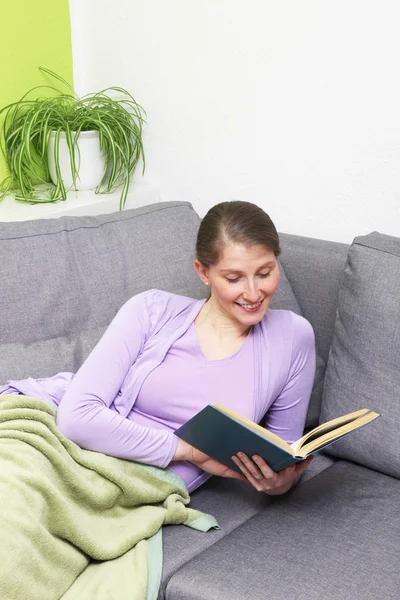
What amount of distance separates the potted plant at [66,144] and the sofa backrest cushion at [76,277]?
1.25ft

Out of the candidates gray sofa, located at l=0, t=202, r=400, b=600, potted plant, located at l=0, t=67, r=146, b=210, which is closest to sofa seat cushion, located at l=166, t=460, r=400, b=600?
gray sofa, located at l=0, t=202, r=400, b=600

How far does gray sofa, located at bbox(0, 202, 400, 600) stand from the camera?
4.97 feet

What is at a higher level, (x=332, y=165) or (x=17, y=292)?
(x=332, y=165)

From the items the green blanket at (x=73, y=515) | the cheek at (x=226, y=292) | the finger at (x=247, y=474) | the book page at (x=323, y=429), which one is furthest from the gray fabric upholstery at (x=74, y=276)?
the book page at (x=323, y=429)

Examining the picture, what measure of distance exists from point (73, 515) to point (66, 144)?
131 centimetres

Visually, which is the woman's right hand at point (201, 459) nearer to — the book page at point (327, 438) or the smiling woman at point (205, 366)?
the smiling woman at point (205, 366)

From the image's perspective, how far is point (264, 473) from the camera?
5.24ft

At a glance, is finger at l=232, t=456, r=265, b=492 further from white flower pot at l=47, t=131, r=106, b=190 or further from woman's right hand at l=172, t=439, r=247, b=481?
white flower pot at l=47, t=131, r=106, b=190

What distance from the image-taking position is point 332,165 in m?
2.23

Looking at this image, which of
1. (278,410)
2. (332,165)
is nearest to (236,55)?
(332,165)

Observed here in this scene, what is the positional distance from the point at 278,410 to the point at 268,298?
0.87ft

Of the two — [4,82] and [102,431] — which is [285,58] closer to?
[4,82]

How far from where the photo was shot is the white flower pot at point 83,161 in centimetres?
246

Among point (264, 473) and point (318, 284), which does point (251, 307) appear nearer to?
point (264, 473)
